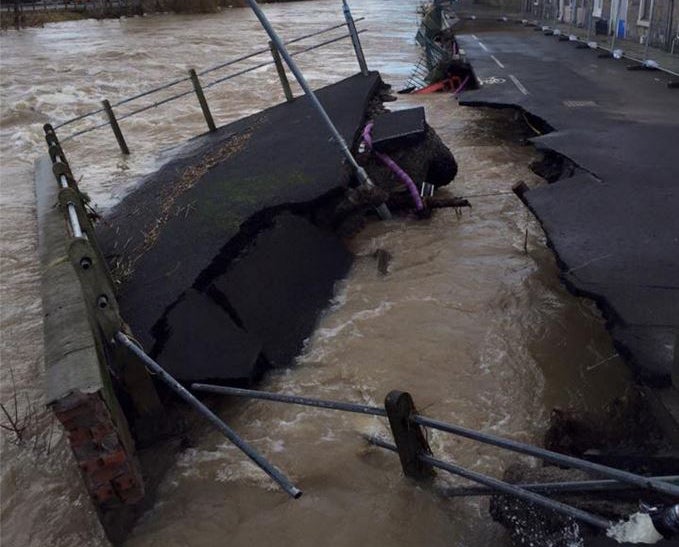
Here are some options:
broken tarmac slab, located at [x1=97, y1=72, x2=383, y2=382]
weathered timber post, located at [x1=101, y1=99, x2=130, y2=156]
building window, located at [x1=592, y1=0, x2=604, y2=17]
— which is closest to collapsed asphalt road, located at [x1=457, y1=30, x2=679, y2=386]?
broken tarmac slab, located at [x1=97, y1=72, x2=383, y2=382]

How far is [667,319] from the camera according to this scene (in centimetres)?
463

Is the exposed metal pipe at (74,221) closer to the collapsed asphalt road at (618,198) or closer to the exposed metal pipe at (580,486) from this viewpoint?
the exposed metal pipe at (580,486)

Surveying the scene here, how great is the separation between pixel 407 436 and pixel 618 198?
4.06 metres

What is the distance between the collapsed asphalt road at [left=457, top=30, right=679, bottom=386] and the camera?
4707 millimetres

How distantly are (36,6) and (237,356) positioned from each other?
5747 centimetres

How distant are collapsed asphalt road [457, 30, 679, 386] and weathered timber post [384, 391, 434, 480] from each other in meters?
1.46

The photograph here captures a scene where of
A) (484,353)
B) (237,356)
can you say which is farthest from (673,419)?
(237,356)

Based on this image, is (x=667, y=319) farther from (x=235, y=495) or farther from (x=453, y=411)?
(x=235, y=495)

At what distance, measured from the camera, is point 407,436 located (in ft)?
13.5

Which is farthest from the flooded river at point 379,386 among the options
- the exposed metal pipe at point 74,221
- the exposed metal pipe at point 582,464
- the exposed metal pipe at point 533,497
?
the exposed metal pipe at point 74,221

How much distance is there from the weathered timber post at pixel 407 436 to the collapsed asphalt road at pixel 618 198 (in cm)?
146

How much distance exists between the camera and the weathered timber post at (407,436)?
3.89 m

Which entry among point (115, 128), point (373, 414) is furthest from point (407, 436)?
point (115, 128)

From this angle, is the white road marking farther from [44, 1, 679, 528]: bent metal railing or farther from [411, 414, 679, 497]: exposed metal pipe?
[411, 414, 679, 497]: exposed metal pipe
